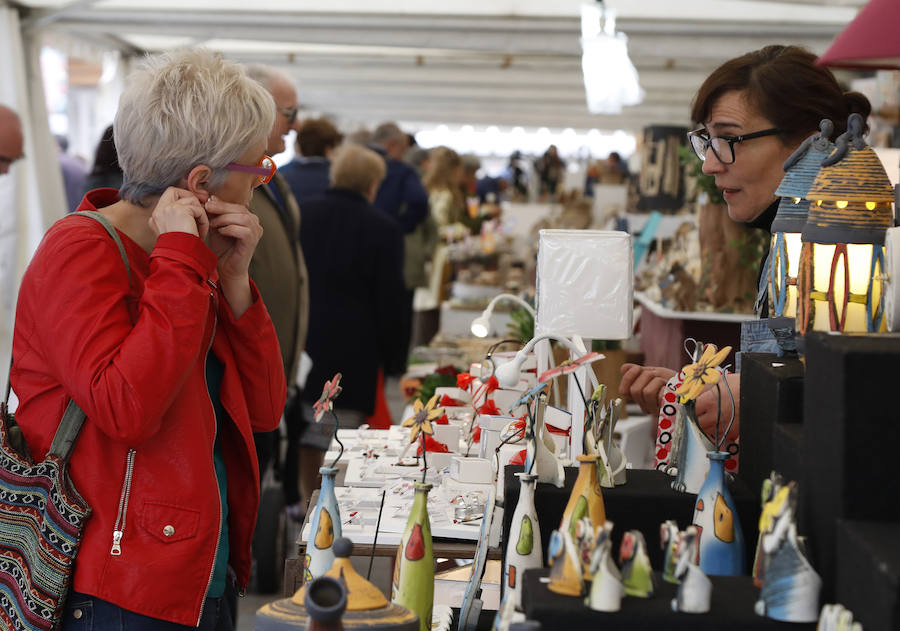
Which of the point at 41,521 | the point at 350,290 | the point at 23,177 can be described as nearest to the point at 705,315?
the point at 350,290

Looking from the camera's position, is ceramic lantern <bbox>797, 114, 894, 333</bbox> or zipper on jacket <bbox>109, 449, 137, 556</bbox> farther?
zipper on jacket <bbox>109, 449, 137, 556</bbox>

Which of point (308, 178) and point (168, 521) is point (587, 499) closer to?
point (168, 521)

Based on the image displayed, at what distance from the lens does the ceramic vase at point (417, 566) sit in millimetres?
1554

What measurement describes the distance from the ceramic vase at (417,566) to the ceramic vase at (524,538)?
117mm

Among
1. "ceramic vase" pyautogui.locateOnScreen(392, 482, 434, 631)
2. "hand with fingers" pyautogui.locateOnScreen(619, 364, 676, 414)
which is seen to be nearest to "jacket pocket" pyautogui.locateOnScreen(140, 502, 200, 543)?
"ceramic vase" pyautogui.locateOnScreen(392, 482, 434, 631)

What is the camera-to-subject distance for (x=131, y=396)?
4.85 ft

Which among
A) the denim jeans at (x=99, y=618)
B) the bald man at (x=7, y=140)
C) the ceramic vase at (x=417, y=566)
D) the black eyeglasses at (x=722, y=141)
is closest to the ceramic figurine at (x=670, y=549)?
the ceramic vase at (x=417, y=566)

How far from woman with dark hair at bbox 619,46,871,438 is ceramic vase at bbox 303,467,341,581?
2.84 feet

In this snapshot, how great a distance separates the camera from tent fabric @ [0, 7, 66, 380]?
645 cm

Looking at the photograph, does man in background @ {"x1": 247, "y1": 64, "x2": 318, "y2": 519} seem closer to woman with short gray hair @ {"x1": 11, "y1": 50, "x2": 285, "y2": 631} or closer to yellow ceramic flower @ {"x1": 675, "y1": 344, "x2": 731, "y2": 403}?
woman with short gray hair @ {"x1": 11, "y1": 50, "x2": 285, "y2": 631}

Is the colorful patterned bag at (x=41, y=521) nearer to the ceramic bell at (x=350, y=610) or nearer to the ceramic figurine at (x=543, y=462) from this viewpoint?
the ceramic bell at (x=350, y=610)

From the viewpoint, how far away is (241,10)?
23.6 feet

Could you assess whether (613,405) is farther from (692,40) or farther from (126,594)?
(692,40)

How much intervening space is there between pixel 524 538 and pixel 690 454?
1.02 feet
